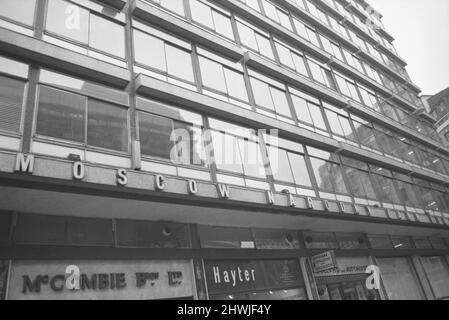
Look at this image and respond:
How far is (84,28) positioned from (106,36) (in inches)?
27.8

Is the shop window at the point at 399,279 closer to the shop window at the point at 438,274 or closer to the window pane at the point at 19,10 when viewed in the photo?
the shop window at the point at 438,274

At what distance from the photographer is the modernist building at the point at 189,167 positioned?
8.63m

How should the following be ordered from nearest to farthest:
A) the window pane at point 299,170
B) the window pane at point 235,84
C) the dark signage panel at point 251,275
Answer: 1. the dark signage panel at point 251,275
2. the window pane at point 235,84
3. the window pane at point 299,170

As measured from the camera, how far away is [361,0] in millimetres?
36438

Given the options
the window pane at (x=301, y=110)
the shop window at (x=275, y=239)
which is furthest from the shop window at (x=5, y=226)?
the window pane at (x=301, y=110)

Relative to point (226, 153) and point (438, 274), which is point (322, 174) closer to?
point (226, 153)

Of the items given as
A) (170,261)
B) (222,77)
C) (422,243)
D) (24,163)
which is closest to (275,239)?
(170,261)

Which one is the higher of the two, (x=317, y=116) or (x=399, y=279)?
(x=317, y=116)

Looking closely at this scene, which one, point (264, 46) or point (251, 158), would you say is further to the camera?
point (264, 46)

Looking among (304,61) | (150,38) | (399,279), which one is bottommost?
(399,279)

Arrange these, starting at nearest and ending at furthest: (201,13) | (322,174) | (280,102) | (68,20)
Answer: (68,20) → (201,13) → (322,174) → (280,102)

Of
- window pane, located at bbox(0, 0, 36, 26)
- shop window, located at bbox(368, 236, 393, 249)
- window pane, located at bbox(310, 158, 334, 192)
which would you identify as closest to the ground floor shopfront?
shop window, located at bbox(368, 236, 393, 249)

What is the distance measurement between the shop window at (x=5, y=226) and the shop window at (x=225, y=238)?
535cm

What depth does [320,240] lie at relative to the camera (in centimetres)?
1567
